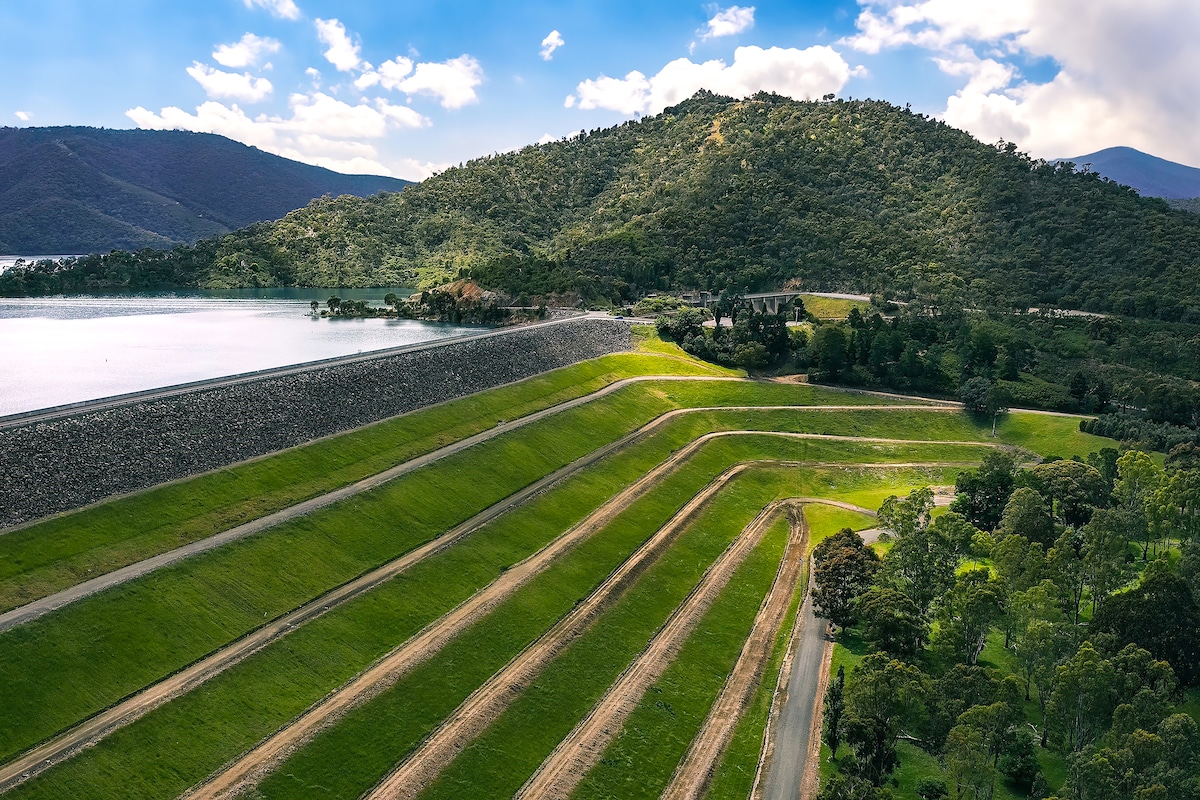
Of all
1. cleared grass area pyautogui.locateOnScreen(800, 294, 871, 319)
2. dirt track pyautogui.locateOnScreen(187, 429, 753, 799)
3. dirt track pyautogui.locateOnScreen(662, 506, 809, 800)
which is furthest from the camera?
cleared grass area pyautogui.locateOnScreen(800, 294, 871, 319)

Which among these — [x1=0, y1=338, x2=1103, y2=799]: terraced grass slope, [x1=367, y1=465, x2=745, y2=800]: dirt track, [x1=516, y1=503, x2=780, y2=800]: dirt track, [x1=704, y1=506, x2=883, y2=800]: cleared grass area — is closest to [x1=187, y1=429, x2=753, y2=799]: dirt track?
[x1=0, y1=338, x2=1103, y2=799]: terraced grass slope

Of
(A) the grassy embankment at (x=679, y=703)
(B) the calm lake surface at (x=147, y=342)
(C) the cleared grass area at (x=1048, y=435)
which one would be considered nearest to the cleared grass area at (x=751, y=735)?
(A) the grassy embankment at (x=679, y=703)

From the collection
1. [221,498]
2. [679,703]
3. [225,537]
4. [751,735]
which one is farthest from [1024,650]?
[221,498]

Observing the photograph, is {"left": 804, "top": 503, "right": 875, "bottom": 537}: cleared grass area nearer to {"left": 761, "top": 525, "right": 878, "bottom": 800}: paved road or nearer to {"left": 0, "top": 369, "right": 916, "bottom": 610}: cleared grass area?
{"left": 761, "top": 525, "right": 878, "bottom": 800}: paved road

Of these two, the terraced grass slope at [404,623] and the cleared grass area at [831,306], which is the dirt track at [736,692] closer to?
the terraced grass slope at [404,623]

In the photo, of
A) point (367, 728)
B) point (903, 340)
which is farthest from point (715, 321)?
point (367, 728)

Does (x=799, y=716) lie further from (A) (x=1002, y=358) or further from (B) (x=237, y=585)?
(A) (x=1002, y=358)
